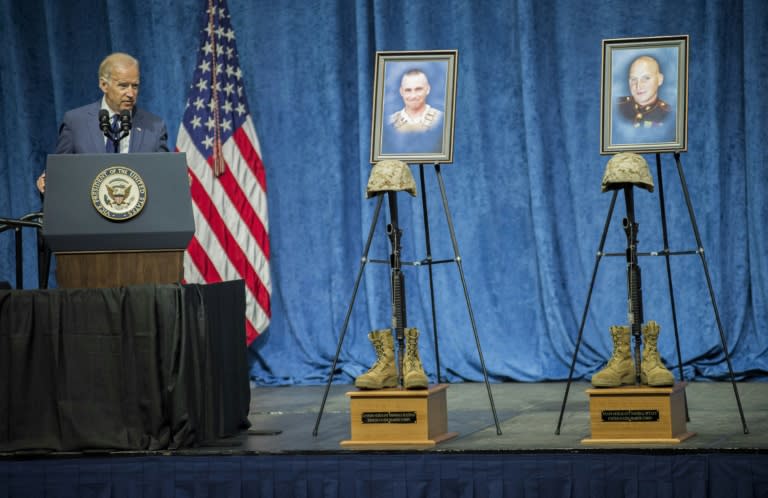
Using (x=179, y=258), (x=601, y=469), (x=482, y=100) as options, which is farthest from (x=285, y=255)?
(x=601, y=469)

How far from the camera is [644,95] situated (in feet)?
16.0

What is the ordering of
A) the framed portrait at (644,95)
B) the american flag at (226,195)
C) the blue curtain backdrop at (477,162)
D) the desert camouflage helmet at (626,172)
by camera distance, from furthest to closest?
the american flag at (226,195)
the blue curtain backdrop at (477,162)
the framed portrait at (644,95)
the desert camouflage helmet at (626,172)

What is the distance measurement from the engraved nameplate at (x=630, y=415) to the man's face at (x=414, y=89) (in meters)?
1.65

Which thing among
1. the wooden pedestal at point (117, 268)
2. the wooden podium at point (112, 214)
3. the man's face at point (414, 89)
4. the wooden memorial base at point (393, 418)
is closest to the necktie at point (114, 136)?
the wooden podium at point (112, 214)

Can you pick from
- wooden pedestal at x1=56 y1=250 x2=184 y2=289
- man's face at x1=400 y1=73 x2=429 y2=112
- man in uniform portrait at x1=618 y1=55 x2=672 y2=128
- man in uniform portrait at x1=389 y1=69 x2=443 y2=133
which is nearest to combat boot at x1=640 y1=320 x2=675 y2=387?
man in uniform portrait at x1=618 y1=55 x2=672 y2=128

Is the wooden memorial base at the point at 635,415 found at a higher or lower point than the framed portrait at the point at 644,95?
lower

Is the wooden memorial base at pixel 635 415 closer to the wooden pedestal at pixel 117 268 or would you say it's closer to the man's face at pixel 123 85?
the wooden pedestal at pixel 117 268

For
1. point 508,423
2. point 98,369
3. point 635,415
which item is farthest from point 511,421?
point 98,369

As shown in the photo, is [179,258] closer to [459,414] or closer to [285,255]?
[459,414]

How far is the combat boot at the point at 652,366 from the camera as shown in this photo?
4281 mm

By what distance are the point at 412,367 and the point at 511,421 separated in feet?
2.76

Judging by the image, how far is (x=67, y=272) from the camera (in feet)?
15.2

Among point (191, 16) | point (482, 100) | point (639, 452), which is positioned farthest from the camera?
point (191, 16)

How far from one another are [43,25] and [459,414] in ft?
14.2
